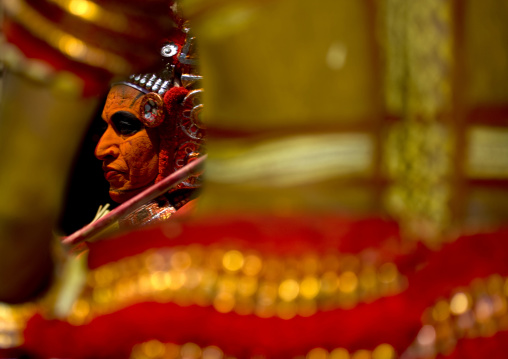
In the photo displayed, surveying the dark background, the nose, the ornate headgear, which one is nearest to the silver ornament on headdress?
the ornate headgear

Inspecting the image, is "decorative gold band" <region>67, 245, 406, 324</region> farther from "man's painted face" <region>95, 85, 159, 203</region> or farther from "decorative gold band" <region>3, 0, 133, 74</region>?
"man's painted face" <region>95, 85, 159, 203</region>

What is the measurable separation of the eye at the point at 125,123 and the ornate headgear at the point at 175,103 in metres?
0.04

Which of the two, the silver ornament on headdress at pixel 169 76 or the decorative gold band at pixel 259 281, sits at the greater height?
the silver ornament on headdress at pixel 169 76

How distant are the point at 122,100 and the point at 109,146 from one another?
8.5 inches

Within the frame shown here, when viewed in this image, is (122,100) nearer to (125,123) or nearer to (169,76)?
(125,123)

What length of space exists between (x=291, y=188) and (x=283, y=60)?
0.33ft

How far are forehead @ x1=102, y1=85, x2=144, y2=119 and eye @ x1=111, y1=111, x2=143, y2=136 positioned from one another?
0.02 m

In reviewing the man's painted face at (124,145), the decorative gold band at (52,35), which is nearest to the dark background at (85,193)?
the man's painted face at (124,145)

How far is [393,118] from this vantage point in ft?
1.38

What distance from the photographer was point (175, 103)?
2.46 meters

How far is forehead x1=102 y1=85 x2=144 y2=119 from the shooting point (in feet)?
7.73

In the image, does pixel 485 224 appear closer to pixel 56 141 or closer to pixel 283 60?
pixel 283 60

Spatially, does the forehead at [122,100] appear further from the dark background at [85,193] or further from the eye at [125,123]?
the dark background at [85,193]

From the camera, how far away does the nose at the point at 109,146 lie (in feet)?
7.72
